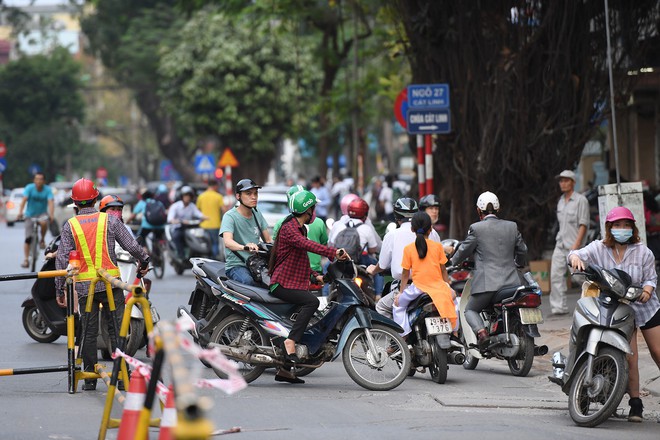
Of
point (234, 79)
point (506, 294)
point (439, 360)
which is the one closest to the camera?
point (439, 360)

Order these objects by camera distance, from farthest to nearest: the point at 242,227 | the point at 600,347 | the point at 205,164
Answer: the point at 205,164 → the point at 242,227 → the point at 600,347

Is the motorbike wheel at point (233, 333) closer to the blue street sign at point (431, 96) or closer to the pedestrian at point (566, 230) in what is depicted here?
the pedestrian at point (566, 230)

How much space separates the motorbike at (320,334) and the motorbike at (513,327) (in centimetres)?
131

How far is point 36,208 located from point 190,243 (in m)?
2.83

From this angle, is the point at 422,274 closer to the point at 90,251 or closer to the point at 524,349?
the point at 524,349

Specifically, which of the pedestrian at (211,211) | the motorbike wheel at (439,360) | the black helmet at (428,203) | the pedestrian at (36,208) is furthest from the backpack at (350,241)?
the pedestrian at (36,208)

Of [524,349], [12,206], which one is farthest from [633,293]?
[12,206]

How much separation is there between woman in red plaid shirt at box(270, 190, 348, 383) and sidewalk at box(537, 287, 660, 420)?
2648mm

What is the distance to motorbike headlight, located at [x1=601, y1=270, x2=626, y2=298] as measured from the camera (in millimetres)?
8492

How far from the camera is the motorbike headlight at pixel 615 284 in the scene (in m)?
8.49

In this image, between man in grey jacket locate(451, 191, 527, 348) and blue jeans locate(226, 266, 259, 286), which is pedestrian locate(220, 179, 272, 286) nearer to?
blue jeans locate(226, 266, 259, 286)

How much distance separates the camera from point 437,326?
1050 cm

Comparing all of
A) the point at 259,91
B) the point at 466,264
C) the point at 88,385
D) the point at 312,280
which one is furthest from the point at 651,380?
the point at 259,91

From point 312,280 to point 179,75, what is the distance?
3788cm
